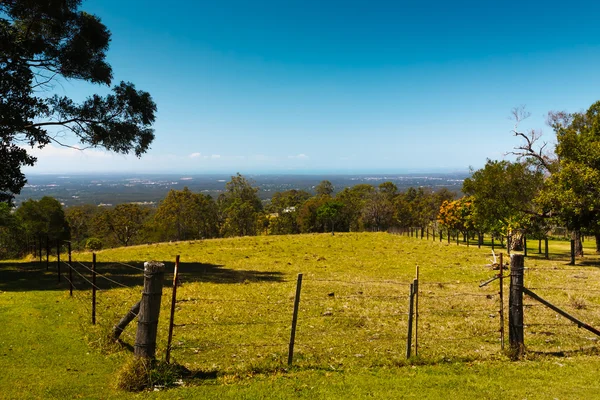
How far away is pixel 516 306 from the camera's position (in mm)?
8547

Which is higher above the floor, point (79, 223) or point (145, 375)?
point (145, 375)

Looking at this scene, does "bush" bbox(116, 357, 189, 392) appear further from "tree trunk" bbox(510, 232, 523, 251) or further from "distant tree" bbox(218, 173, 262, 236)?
"distant tree" bbox(218, 173, 262, 236)

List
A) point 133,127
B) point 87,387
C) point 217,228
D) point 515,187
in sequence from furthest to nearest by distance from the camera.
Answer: point 217,228, point 515,187, point 133,127, point 87,387

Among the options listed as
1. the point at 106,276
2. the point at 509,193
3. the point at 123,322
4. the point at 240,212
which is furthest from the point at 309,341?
the point at 240,212

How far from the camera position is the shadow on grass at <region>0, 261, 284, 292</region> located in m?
16.8

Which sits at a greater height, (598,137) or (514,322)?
(598,137)

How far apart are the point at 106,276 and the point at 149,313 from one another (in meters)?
14.8

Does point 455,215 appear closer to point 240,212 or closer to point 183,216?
point 240,212

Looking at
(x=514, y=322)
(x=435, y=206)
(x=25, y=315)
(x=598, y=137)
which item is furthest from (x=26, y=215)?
(x=435, y=206)

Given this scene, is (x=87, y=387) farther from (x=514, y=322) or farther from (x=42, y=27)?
(x=42, y=27)

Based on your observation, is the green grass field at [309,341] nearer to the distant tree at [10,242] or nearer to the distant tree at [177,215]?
the distant tree at [10,242]

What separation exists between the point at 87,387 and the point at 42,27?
66.5ft

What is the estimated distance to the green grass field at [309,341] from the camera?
7062 mm

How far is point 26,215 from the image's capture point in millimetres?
42344
